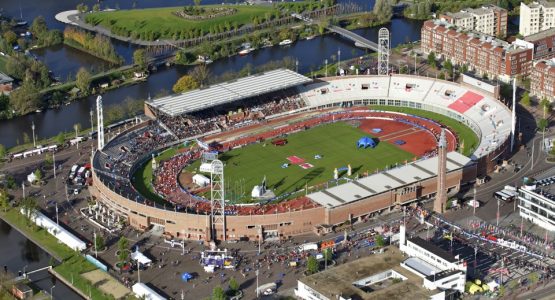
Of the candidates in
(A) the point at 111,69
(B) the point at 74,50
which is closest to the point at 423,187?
(A) the point at 111,69

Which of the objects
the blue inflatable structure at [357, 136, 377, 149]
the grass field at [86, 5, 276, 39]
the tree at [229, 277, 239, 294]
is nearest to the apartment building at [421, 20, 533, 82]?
the blue inflatable structure at [357, 136, 377, 149]

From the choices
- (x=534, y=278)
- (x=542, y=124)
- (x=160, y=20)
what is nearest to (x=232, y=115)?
(x=542, y=124)

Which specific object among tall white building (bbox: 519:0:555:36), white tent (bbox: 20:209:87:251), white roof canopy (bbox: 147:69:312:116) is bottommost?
white tent (bbox: 20:209:87:251)

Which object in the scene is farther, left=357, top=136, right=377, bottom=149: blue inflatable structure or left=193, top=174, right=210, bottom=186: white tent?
left=357, top=136, right=377, bottom=149: blue inflatable structure

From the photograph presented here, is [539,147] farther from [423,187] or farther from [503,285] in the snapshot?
[503,285]

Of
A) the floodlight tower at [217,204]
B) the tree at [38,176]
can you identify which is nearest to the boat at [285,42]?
the tree at [38,176]

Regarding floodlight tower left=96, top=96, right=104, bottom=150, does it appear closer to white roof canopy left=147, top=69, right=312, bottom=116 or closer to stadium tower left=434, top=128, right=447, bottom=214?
white roof canopy left=147, top=69, right=312, bottom=116

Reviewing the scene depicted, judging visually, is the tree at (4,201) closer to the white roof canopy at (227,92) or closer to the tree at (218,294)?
the white roof canopy at (227,92)
